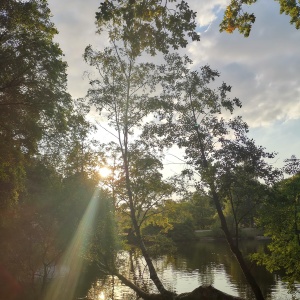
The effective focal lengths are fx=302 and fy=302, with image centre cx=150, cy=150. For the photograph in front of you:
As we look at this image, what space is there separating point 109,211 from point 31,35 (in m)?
15.4

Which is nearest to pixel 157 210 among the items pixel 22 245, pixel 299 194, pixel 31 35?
pixel 22 245

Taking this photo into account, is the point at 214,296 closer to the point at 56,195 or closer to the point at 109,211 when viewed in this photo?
the point at 109,211

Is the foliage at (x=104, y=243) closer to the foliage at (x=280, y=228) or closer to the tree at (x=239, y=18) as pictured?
the foliage at (x=280, y=228)

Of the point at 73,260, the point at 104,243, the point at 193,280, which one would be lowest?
the point at 193,280

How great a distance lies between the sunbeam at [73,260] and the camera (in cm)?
2342

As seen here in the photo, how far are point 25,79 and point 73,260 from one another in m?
19.2

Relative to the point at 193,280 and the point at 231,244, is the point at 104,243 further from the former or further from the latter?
the point at 193,280

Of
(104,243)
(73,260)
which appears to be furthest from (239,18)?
(73,260)

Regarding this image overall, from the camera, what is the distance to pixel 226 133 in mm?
19719

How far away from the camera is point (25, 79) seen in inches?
543

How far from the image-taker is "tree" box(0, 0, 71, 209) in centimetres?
1320

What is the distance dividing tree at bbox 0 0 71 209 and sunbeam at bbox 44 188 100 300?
9216mm

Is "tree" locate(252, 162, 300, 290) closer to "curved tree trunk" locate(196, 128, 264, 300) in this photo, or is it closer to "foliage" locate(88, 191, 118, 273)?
"curved tree trunk" locate(196, 128, 264, 300)

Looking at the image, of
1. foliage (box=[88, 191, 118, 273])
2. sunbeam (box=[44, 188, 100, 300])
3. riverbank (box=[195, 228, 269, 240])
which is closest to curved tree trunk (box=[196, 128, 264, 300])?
foliage (box=[88, 191, 118, 273])
